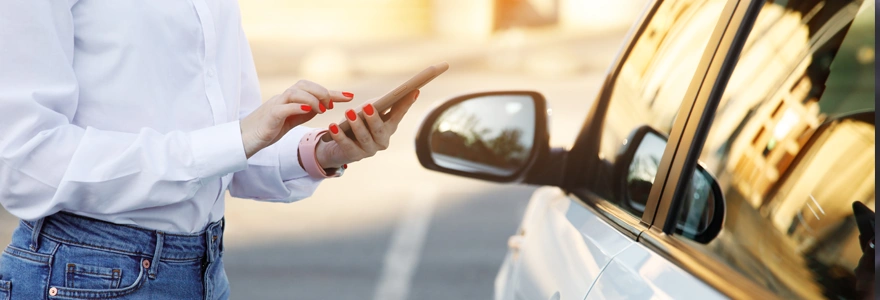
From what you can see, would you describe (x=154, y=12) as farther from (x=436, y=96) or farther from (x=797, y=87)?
(x=436, y=96)

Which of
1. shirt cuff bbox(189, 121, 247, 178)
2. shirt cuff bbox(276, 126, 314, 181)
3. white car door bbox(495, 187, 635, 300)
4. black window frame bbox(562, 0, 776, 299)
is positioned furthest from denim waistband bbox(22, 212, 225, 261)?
black window frame bbox(562, 0, 776, 299)

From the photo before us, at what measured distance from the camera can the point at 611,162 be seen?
1.85 metres

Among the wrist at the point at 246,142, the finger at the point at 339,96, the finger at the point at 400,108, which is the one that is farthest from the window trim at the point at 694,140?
the wrist at the point at 246,142

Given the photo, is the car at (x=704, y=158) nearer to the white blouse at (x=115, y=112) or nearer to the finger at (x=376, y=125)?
the finger at (x=376, y=125)

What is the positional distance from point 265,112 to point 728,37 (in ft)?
2.32

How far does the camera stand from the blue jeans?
146 centimetres

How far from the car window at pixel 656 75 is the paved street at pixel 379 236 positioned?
1.63 metres

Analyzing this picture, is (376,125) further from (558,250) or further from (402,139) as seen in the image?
(402,139)

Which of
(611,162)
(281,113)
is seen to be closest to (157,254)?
(281,113)

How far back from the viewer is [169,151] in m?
1.45

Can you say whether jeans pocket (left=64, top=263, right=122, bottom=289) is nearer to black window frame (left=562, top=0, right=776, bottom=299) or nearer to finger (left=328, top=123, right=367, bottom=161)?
finger (left=328, top=123, right=367, bottom=161)

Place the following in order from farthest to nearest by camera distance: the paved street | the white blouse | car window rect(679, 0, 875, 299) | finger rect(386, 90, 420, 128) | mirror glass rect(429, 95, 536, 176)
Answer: the paved street < mirror glass rect(429, 95, 536, 176) < finger rect(386, 90, 420, 128) < the white blouse < car window rect(679, 0, 875, 299)

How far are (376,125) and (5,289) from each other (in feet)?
2.06

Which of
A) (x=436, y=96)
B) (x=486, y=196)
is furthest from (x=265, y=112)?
(x=436, y=96)
